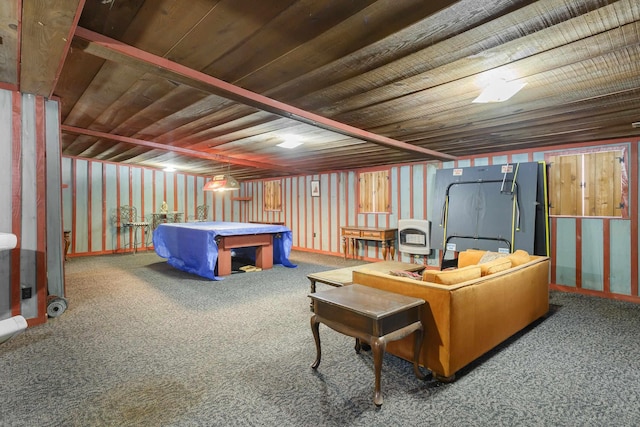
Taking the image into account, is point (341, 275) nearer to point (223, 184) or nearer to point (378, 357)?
point (378, 357)

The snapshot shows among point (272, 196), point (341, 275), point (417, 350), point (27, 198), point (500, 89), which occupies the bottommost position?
point (417, 350)

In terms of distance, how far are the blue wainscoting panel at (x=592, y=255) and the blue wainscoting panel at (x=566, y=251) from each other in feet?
0.39

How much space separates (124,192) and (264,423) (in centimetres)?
878

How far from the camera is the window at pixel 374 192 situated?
7391mm

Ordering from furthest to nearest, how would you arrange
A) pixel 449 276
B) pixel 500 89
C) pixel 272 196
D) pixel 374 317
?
1. pixel 272 196
2. pixel 500 89
3. pixel 449 276
4. pixel 374 317

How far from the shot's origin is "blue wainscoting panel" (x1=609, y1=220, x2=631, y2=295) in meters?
4.48

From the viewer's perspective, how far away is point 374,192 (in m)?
7.62

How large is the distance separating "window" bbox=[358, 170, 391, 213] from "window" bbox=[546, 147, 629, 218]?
3.13 metres

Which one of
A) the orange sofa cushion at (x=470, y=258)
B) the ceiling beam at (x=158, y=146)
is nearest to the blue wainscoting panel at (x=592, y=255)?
the orange sofa cushion at (x=470, y=258)

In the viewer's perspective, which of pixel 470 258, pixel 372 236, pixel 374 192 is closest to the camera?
pixel 470 258

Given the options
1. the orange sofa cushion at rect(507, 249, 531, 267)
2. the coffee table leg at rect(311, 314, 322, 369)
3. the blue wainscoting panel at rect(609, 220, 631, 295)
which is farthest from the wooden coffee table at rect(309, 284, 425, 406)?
the blue wainscoting panel at rect(609, 220, 631, 295)

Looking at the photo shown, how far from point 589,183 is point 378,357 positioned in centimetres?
471

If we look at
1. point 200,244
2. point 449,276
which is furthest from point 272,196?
point 449,276

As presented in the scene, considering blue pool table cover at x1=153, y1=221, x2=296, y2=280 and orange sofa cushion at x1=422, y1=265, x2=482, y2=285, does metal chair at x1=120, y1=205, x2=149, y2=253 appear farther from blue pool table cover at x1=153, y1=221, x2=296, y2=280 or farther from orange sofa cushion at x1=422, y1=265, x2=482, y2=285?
orange sofa cushion at x1=422, y1=265, x2=482, y2=285
